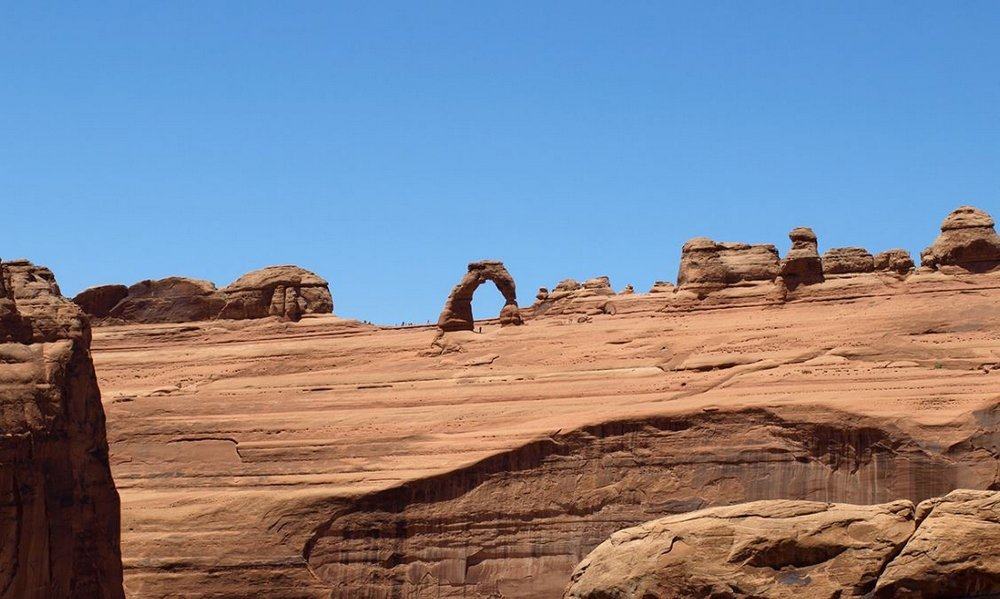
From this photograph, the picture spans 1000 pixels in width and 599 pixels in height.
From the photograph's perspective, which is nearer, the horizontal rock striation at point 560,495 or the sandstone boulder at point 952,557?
the sandstone boulder at point 952,557

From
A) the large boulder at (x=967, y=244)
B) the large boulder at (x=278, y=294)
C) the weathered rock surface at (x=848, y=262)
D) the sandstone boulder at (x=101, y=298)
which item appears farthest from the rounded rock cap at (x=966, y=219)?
the sandstone boulder at (x=101, y=298)

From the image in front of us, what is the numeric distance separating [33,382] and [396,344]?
676 inches

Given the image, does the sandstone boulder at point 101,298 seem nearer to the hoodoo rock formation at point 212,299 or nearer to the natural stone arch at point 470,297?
the hoodoo rock formation at point 212,299

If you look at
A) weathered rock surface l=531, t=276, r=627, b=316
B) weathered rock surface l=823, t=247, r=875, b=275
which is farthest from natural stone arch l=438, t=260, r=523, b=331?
weathered rock surface l=823, t=247, r=875, b=275

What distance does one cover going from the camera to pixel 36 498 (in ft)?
82.6

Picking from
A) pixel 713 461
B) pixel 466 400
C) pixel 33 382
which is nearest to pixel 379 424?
pixel 466 400

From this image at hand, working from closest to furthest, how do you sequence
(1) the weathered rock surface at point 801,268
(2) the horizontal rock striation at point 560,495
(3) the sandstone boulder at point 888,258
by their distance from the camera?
(2) the horizontal rock striation at point 560,495 → (1) the weathered rock surface at point 801,268 → (3) the sandstone boulder at point 888,258

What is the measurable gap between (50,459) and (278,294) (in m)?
22.5

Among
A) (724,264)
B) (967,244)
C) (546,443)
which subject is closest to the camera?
(546,443)

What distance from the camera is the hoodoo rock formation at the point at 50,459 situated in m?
24.8

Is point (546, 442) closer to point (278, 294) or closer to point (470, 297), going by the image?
point (470, 297)

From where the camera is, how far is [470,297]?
145 ft

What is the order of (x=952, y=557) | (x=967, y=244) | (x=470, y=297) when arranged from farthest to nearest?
(x=470, y=297) → (x=967, y=244) → (x=952, y=557)

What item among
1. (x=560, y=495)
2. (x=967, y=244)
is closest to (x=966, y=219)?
(x=967, y=244)
